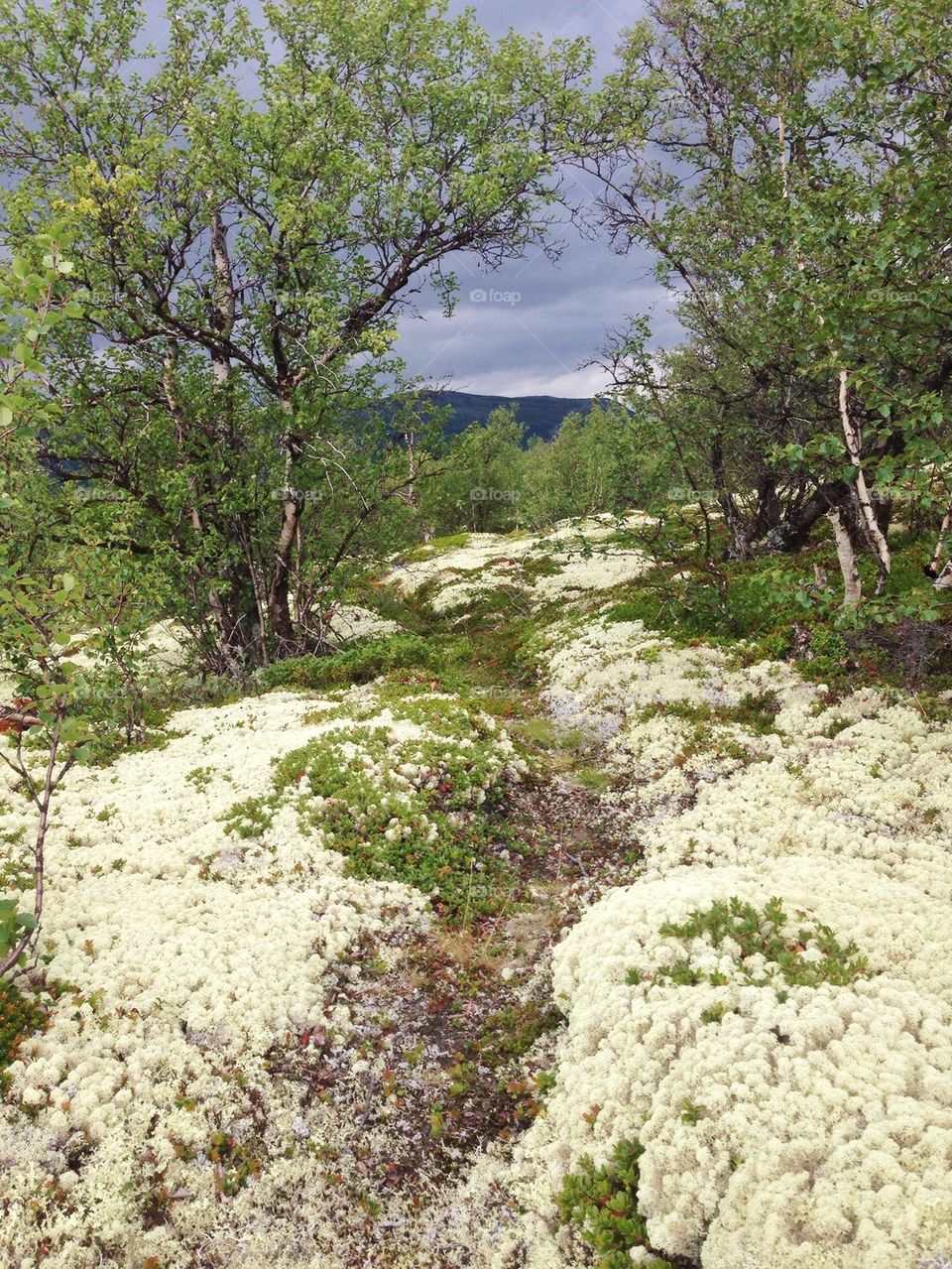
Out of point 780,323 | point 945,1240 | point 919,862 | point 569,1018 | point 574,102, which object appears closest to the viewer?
point 945,1240

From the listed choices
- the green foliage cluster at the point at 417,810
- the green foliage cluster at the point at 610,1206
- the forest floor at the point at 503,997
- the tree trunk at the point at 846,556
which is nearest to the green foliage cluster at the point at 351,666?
the forest floor at the point at 503,997

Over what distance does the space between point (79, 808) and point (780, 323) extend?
54.0ft

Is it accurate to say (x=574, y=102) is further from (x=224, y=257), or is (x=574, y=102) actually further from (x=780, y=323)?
(x=780, y=323)

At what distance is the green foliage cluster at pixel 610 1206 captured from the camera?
5562mm

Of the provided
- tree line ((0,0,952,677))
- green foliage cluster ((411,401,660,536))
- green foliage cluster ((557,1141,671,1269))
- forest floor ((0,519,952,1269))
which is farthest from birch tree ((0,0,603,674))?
green foliage cluster ((411,401,660,536))

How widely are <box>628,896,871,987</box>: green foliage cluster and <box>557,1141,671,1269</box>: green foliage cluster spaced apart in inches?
70.3

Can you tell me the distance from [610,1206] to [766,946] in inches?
120

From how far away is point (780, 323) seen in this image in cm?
1376

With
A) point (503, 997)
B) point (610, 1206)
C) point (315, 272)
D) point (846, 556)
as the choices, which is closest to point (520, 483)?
point (315, 272)

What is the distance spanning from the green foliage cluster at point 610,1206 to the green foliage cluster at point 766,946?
1.78 m

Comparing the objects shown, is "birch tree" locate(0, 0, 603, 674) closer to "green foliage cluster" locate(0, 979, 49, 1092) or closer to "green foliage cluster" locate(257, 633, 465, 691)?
"green foliage cluster" locate(257, 633, 465, 691)

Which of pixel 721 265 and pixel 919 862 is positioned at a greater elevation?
pixel 721 265

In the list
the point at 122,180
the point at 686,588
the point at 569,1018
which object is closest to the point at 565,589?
the point at 686,588

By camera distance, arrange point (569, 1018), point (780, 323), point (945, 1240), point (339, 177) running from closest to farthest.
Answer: point (945, 1240) < point (569, 1018) < point (780, 323) < point (339, 177)
